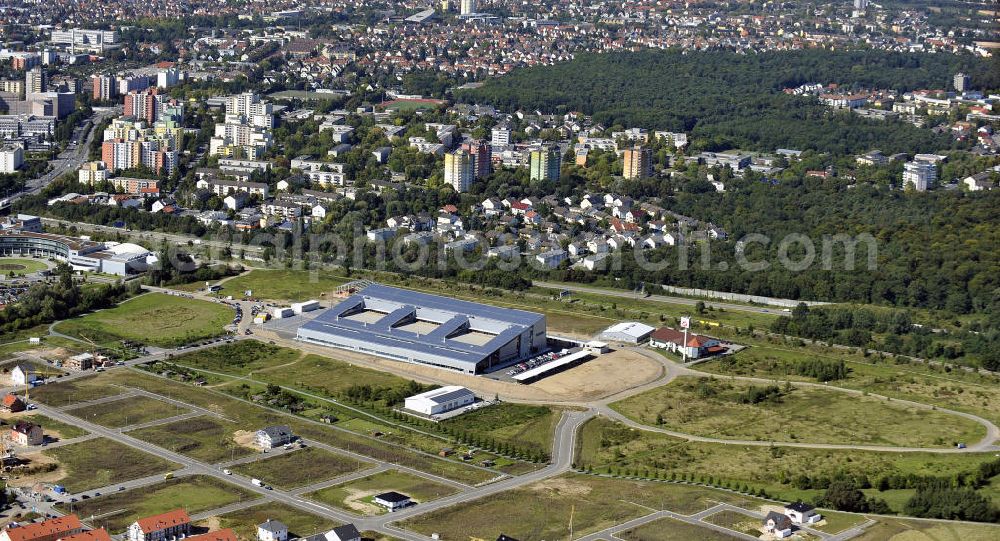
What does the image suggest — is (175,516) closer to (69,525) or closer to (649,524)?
(69,525)

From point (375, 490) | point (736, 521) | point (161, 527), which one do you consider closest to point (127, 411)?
point (375, 490)

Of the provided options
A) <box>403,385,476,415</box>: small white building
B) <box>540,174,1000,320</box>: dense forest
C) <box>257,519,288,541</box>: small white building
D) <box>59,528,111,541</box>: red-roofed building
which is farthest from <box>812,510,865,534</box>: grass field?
<box>540,174,1000,320</box>: dense forest

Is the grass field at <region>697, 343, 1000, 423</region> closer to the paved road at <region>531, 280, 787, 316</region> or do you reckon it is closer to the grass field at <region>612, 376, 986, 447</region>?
the grass field at <region>612, 376, 986, 447</region>

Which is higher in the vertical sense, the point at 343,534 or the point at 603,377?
the point at 603,377

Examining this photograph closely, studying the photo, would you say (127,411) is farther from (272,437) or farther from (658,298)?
(658,298)

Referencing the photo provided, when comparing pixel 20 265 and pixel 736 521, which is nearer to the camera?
pixel 736 521

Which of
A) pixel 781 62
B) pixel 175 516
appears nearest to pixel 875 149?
pixel 781 62
